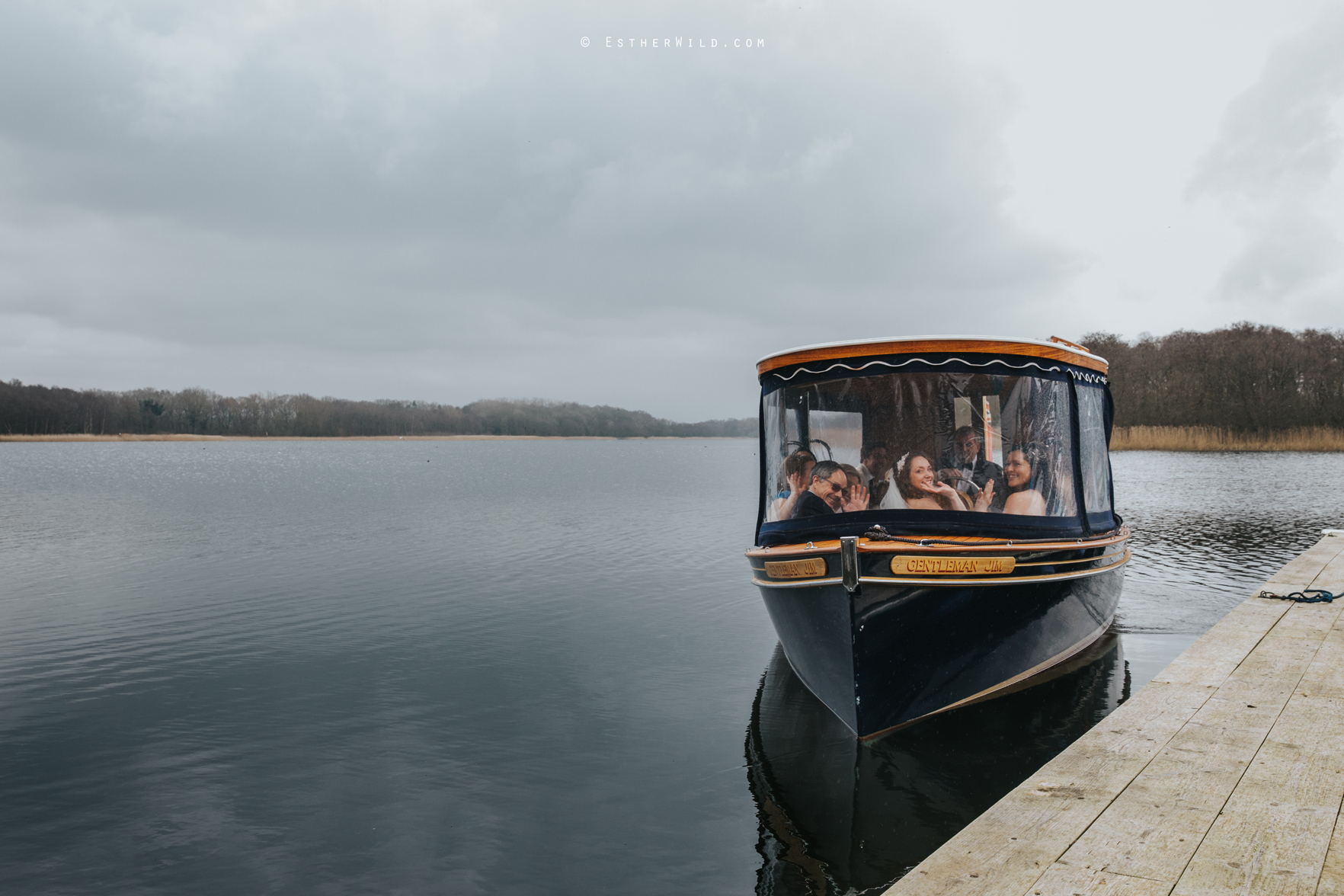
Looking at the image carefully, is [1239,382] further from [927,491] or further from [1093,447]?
[927,491]

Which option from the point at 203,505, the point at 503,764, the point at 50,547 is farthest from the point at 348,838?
the point at 203,505

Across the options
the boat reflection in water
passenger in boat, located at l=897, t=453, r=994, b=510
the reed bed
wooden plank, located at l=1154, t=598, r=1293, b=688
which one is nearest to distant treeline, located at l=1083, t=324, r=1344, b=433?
the reed bed

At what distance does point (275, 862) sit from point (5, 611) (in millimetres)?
11349

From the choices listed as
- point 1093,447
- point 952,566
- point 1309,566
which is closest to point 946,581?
point 952,566

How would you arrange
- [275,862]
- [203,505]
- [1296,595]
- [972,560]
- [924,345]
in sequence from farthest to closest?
1. [203,505]
2. [1296,595]
3. [924,345]
4. [972,560]
5. [275,862]

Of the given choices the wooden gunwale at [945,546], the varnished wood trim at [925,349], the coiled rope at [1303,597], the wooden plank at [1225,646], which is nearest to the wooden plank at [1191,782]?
the wooden plank at [1225,646]

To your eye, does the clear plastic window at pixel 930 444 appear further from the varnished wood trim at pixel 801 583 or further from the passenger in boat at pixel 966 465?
the varnished wood trim at pixel 801 583

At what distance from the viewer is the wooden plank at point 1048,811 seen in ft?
11.5

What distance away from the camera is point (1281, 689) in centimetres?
610

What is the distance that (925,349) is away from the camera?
23.7 feet

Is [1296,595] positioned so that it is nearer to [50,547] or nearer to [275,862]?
[275,862]

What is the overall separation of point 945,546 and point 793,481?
5.87ft

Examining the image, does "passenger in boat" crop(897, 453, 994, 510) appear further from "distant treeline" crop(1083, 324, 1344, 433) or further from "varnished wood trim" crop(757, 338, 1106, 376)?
"distant treeline" crop(1083, 324, 1344, 433)

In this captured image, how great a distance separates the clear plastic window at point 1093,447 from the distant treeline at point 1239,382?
6561cm
